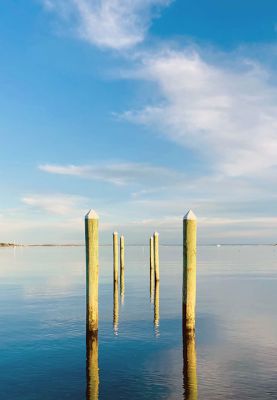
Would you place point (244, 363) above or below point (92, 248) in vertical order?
below

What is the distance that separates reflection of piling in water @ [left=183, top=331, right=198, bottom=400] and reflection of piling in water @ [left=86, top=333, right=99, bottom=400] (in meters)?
1.98

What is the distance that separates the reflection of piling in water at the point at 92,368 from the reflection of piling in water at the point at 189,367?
6.48 feet

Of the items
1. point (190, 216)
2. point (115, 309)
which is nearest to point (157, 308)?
point (115, 309)

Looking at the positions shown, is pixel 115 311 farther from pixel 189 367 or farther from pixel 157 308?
pixel 189 367

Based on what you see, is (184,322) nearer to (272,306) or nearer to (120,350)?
(120,350)

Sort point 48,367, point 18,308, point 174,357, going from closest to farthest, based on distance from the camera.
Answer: point 48,367 → point 174,357 → point 18,308

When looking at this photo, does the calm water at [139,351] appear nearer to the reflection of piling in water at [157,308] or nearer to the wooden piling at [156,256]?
the reflection of piling in water at [157,308]

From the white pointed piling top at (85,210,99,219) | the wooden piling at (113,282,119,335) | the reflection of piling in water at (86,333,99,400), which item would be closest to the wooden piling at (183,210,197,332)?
the white pointed piling top at (85,210,99,219)

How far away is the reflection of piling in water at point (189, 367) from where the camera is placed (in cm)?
996

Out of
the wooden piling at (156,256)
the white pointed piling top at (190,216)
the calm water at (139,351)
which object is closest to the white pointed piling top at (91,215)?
the white pointed piling top at (190,216)

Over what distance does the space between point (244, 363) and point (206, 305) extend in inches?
425

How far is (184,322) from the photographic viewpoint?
48.2 feet

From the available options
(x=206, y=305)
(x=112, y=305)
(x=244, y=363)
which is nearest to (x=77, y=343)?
(x=244, y=363)

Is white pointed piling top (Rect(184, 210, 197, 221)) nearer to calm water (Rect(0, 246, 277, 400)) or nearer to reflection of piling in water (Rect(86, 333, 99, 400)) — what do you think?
calm water (Rect(0, 246, 277, 400))
